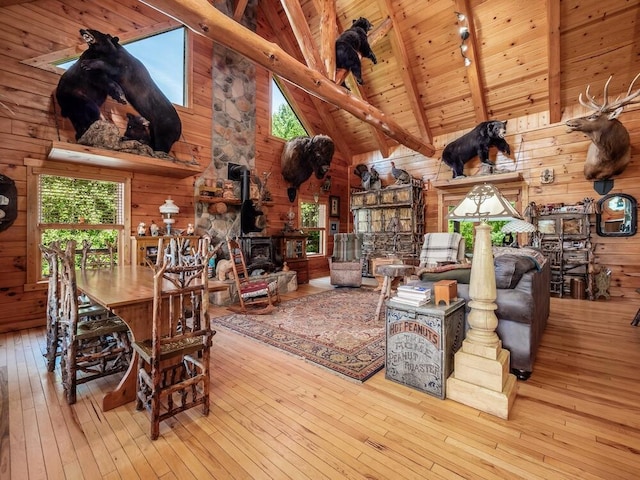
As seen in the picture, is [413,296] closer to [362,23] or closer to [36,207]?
[36,207]

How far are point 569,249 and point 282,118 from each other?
6458mm

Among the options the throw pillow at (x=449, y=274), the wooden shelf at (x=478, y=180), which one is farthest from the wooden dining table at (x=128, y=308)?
the wooden shelf at (x=478, y=180)

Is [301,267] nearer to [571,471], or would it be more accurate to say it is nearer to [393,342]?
[393,342]

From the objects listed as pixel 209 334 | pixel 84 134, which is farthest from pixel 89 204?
pixel 209 334

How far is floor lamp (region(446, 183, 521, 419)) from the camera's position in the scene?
191 cm

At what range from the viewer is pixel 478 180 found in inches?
240

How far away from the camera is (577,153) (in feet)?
17.5

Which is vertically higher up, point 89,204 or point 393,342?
point 89,204

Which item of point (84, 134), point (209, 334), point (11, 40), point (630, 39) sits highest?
point (630, 39)

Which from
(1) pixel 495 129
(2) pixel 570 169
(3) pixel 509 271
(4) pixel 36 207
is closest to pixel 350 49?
(1) pixel 495 129

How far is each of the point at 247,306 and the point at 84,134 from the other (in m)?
3.11

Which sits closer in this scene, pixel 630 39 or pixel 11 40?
pixel 11 40

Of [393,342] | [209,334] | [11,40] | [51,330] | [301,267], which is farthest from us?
[301,267]

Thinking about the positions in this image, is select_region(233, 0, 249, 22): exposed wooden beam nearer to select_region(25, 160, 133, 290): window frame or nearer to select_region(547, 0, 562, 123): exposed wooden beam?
select_region(25, 160, 133, 290): window frame
